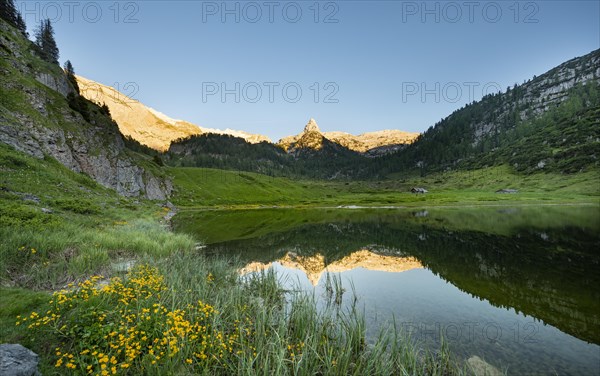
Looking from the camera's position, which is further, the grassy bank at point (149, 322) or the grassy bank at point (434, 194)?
the grassy bank at point (434, 194)

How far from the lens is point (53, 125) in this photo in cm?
6456

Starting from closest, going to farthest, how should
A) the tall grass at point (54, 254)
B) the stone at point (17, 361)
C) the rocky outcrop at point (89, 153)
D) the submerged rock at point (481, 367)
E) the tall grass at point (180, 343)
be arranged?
the stone at point (17, 361) → the tall grass at point (180, 343) → the submerged rock at point (481, 367) → the tall grass at point (54, 254) → the rocky outcrop at point (89, 153)

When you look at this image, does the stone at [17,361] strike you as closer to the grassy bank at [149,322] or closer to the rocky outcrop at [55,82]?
the grassy bank at [149,322]

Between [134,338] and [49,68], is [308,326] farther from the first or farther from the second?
[49,68]

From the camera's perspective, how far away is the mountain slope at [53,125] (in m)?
51.5

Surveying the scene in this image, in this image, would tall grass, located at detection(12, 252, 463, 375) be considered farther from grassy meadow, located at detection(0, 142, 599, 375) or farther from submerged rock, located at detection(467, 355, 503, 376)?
submerged rock, located at detection(467, 355, 503, 376)

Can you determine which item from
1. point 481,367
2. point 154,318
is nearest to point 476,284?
point 481,367

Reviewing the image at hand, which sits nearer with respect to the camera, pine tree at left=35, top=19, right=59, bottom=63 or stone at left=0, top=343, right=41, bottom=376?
stone at left=0, top=343, right=41, bottom=376

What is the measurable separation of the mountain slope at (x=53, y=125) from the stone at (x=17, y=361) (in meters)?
48.8

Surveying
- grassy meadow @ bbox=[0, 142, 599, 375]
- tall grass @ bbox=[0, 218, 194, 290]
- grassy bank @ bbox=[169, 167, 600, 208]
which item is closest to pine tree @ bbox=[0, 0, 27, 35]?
grassy bank @ bbox=[169, 167, 600, 208]

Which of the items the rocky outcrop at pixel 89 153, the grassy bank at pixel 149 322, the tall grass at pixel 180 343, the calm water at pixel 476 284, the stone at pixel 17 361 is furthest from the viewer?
the rocky outcrop at pixel 89 153

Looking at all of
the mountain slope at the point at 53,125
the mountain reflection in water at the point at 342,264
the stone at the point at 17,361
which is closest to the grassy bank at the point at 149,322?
the stone at the point at 17,361

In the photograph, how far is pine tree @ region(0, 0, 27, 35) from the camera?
335 feet

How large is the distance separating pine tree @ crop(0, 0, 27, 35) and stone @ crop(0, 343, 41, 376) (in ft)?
469
